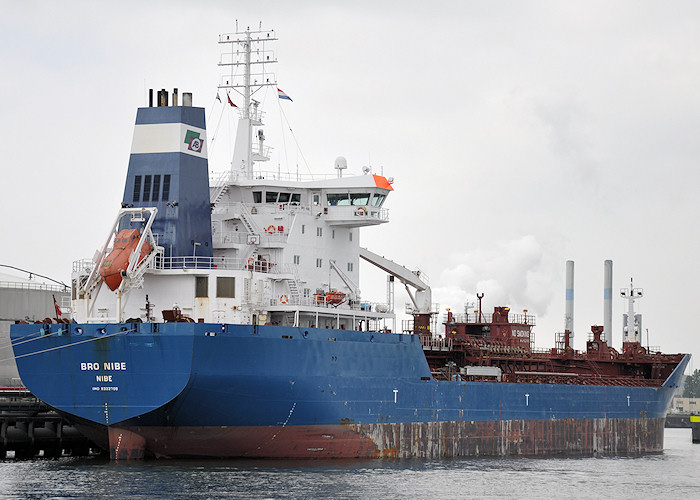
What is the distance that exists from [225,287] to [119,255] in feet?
9.46

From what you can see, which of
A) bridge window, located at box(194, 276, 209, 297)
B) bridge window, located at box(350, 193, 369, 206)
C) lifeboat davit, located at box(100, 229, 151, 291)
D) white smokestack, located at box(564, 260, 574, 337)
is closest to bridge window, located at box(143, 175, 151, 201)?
lifeboat davit, located at box(100, 229, 151, 291)

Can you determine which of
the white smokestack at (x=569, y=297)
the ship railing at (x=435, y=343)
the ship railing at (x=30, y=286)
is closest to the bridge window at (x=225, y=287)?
the ship railing at (x=435, y=343)

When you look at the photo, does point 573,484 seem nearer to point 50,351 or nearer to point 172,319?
point 172,319

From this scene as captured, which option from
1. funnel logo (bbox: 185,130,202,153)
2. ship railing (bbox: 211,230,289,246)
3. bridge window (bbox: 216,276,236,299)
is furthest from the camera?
ship railing (bbox: 211,230,289,246)

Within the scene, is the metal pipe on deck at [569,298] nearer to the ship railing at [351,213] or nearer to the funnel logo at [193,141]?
the ship railing at [351,213]

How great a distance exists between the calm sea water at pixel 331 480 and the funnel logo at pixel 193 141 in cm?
843

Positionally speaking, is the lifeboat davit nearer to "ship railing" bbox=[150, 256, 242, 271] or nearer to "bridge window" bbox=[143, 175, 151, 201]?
"ship railing" bbox=[150, 256, 242, 271]

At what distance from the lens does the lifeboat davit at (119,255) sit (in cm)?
3019

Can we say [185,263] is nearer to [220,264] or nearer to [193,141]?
[220,264]

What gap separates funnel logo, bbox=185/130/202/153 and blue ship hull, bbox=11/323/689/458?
5601 mm

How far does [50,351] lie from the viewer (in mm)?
29844

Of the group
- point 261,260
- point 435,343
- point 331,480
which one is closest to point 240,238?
point 261,260

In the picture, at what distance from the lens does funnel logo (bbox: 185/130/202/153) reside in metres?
31.8

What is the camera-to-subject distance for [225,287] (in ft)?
102
